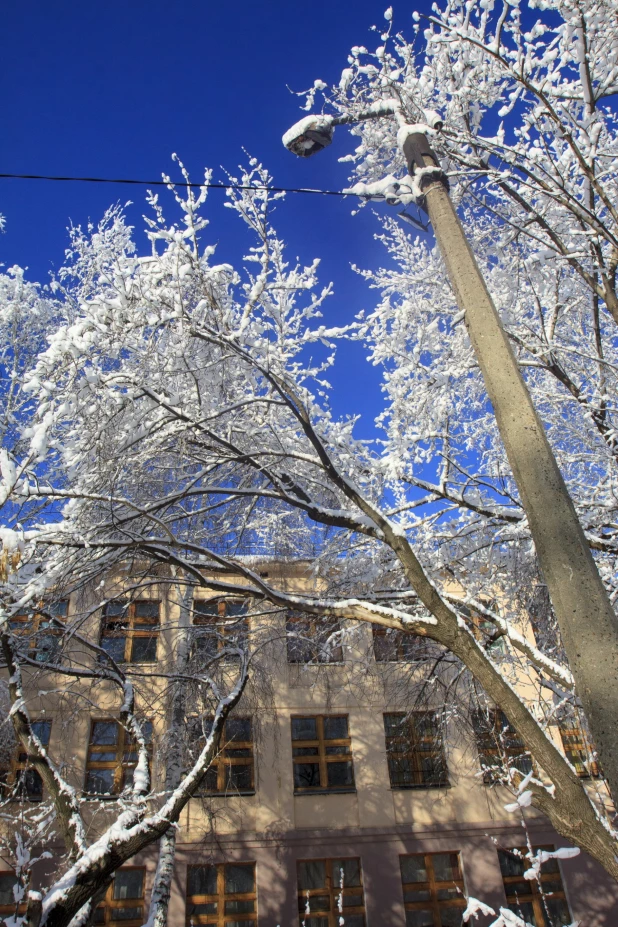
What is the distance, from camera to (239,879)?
12.7 metres

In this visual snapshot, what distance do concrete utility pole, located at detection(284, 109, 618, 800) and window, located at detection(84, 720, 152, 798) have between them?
12.0 meters

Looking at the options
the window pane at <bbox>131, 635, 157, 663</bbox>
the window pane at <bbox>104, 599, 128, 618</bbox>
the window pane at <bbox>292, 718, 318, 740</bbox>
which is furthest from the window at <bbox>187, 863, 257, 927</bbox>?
the window pane at <bbox>104, 599, 128, 618</bbox>

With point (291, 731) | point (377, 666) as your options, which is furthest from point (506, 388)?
point (291, 731)

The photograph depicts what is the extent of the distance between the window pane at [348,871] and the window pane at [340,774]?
150cm

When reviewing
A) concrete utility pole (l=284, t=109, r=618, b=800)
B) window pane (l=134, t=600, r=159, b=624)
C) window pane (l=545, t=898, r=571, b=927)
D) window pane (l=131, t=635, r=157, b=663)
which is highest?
window pane (l=134, t=600, r=159, b=624)

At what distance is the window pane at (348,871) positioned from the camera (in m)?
13.0

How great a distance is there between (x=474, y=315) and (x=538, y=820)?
14216 millimetres

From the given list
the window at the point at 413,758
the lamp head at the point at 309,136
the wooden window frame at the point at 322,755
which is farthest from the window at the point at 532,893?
the lamp head at the point at 309,136

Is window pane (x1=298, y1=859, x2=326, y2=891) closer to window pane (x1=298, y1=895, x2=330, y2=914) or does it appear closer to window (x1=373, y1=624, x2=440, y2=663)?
window pane (x1=298, y1=895, x2=330, y2=914)

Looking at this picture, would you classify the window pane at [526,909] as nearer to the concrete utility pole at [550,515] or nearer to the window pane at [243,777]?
the window pane at [243,777]

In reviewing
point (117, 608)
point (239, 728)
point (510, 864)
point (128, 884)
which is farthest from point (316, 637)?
point (510, 864)

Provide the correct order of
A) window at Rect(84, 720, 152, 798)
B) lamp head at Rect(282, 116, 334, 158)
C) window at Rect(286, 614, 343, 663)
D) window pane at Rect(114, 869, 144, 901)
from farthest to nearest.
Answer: window at Rect(84, 720, 152, 798)
window pane at Rect(114, 869, 144, 901)
window at Rect(286, 614, 343, 663)
lamp head at Rect(282, 116, 334, 158)

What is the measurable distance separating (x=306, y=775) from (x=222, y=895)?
2.90 m

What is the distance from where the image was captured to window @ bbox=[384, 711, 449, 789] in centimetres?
1405
